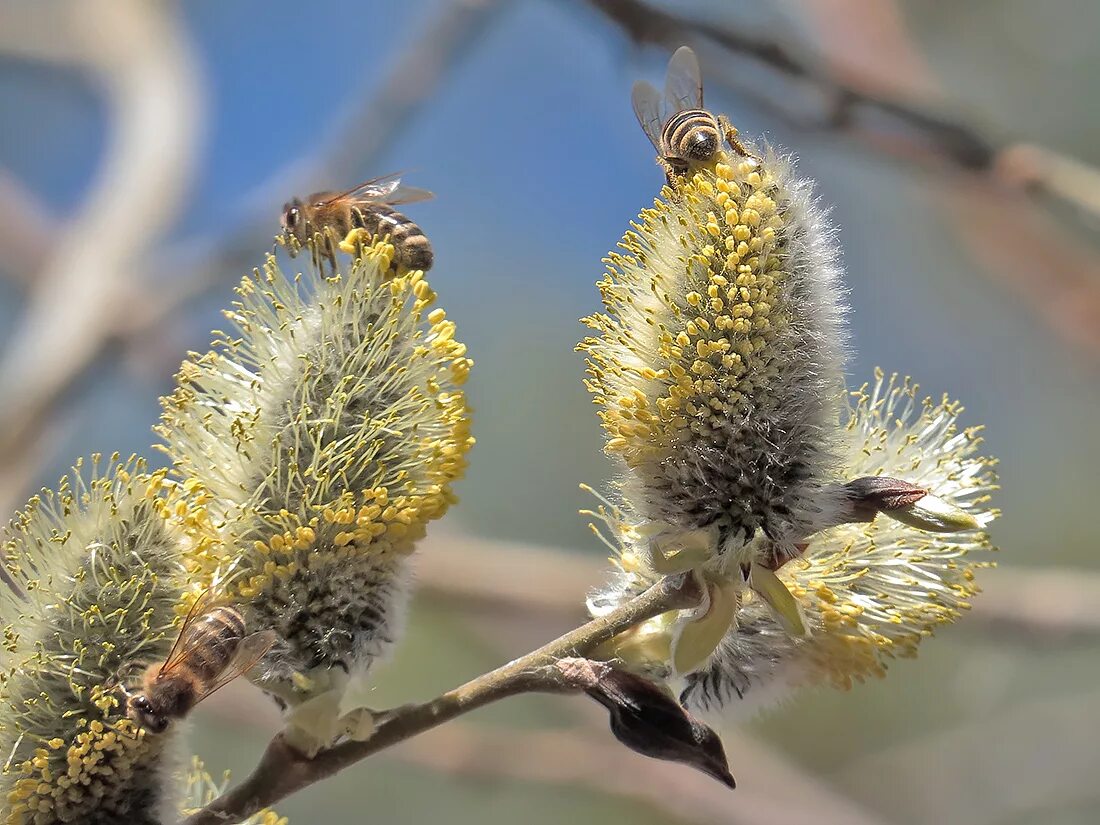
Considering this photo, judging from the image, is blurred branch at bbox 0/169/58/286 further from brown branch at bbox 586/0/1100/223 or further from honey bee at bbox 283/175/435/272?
honey bee at bbox 283/175/435/272

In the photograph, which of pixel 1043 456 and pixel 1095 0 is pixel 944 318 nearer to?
pixel 1043 456

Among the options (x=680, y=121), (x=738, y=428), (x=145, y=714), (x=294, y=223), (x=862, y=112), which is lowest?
(x=145, y=714)

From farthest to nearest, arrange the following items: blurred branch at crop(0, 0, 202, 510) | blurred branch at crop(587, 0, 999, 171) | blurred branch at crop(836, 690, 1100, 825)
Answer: blurred branch at crop(836, 690, 1100, 825) → blurred branch at crop(0, 0, 202, 510) → blurred branch at crop(587, 0, 999, 171)

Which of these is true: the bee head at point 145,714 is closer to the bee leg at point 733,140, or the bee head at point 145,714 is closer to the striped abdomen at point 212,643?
the striped abdomen at point 212,643

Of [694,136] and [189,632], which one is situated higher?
[694,136]

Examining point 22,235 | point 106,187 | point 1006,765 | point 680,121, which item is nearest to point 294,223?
point 680,121

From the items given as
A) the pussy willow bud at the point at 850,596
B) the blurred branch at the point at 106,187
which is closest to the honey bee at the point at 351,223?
the pussy willow bud at the point at 850,596

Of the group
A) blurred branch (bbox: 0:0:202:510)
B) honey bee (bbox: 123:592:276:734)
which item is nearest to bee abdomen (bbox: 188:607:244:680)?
honey bee (bbox: 123:592:276:734)

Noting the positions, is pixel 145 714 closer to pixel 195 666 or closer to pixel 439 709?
pixel 195 666
